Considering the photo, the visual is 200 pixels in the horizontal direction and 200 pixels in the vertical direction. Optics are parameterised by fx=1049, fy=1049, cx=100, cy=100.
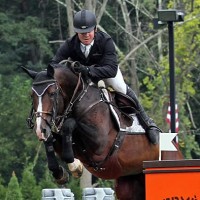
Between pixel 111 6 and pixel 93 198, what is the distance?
3067 cm

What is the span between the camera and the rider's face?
1253cm

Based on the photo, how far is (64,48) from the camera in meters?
12.8

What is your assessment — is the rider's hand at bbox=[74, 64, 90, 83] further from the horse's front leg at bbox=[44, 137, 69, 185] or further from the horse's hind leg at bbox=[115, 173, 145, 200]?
the horse's hind leg at bbox=[115, 173, 145, 200]

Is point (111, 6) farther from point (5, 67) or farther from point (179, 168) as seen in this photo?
point (179, 168)

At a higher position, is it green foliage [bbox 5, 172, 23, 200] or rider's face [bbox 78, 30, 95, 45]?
rider's face [bbox 78, 30, 95, 45]

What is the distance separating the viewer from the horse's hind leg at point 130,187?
45.3ft

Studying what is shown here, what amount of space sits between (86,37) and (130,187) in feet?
7.74

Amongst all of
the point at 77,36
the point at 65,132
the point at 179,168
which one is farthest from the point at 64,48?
the point at 179,168

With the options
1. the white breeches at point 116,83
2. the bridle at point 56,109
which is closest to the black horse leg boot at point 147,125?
the white breeches at point 116,83

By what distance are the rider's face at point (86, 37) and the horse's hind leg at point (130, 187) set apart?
2.17m

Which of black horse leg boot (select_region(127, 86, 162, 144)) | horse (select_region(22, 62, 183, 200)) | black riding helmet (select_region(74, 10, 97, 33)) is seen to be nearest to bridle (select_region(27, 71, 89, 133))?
horse (select_region(22, 62, 183, 200))

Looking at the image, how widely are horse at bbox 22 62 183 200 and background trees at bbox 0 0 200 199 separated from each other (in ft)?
36.7

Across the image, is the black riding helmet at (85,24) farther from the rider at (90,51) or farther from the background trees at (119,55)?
the background trees at (119,55)

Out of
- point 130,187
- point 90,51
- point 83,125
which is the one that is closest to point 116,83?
point 90,51
